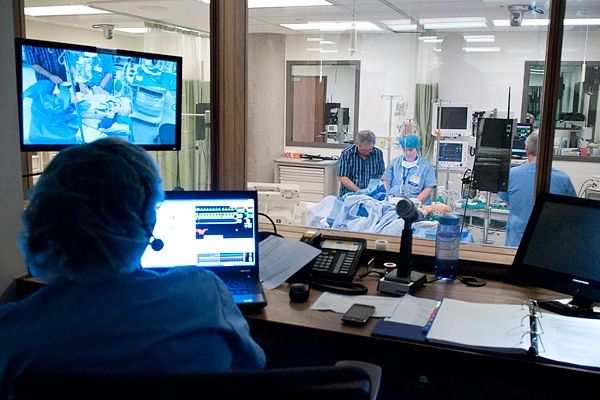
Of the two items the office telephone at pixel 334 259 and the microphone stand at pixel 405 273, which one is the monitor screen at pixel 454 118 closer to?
the office telephone at pixel 334 259

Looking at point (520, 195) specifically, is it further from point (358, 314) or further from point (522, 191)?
point (358, 314)

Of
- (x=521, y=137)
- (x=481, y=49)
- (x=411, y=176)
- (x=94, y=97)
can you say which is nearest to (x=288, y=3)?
(x=411, y=176)

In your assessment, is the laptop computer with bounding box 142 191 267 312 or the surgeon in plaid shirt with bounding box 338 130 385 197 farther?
the surgeon in plaid shirt with bounding box 338 130 385 197

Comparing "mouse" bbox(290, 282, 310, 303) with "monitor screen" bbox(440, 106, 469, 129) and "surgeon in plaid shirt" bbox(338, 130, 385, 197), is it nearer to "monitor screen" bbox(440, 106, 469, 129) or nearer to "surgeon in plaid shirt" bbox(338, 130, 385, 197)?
"surgeon in plaid shirt" bbox(338, 130, 385, 197)

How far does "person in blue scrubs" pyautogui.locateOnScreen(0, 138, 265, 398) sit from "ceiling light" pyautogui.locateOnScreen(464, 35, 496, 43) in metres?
6.08

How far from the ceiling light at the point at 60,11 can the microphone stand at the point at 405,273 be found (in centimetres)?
508

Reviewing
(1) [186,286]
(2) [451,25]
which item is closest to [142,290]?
(1) [186,286]

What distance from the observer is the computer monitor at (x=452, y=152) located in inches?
183

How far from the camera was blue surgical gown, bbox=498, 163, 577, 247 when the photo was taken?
2580 mm

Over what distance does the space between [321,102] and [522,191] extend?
14.3ft

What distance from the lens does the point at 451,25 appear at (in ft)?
20.7

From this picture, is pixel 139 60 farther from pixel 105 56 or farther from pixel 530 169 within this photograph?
pixel 530 169

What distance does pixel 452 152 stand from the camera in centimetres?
467

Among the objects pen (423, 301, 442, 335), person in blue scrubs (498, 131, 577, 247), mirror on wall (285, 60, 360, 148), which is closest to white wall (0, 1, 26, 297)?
pen (423, 301, 442, 335)
